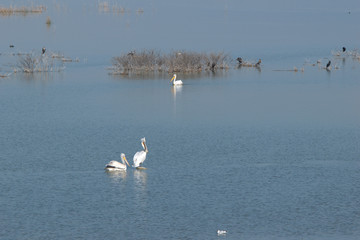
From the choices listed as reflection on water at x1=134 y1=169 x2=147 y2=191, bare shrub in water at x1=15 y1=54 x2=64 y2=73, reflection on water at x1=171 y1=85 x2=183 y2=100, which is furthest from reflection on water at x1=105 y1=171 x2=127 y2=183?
bare shrub in water at x1=15 y1=54 x2=64 y2=73

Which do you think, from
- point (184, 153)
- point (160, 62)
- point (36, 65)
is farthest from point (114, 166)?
point (36, 65)

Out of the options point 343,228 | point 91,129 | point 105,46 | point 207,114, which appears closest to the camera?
point 343,228

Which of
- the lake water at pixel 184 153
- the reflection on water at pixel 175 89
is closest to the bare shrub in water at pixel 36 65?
the lake water at pixel 184 153

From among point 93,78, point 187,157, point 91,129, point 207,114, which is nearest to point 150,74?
point 93,78

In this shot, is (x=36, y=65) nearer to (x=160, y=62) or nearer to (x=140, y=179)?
(x=160, y=62)

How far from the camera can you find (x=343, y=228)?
15891mm

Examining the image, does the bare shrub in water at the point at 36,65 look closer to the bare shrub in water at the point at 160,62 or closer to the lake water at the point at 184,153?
the lake water at the point at 184,153

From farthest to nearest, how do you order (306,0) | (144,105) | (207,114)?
(306,0), (144,105), (207,114)

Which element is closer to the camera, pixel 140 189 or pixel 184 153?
pixel 140 189

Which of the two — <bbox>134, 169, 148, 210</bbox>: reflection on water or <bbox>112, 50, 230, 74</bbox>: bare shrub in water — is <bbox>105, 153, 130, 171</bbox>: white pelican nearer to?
<bbox>134, 169, 148, 210</bbox>: reflection on water

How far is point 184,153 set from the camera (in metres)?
22.5

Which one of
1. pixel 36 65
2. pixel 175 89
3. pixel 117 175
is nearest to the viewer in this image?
pixel 117 175

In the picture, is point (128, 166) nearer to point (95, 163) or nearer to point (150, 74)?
point (95, 163)

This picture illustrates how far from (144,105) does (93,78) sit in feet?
30.6
